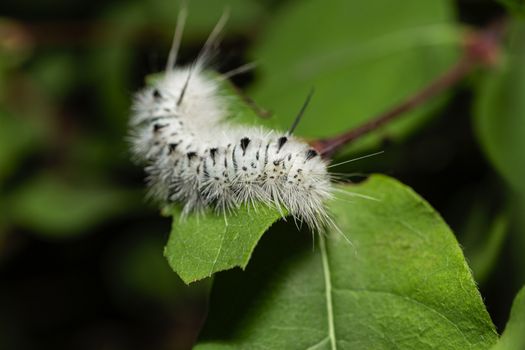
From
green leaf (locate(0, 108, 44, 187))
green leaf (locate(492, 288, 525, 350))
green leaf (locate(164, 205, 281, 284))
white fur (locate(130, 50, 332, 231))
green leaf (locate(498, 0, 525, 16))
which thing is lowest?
green leaf (locate(492, 288, 525, 350))

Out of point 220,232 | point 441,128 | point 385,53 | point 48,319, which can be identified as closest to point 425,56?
point 385,53

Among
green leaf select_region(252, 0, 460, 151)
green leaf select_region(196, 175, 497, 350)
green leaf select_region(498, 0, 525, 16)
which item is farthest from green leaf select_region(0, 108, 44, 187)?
green leaf select_region(498, 0, 525, 16)

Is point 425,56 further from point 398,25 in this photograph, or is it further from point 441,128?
point 441,128

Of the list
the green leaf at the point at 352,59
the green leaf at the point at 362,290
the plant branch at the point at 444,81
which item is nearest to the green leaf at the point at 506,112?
the plant branch at the point at 444,81

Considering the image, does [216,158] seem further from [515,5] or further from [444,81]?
[444,81]

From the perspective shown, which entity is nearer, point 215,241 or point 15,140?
point 215,241

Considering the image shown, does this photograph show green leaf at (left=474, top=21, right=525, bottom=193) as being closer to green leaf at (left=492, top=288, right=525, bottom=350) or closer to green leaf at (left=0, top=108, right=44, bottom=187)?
green leaf at (left=492, top=288, right=525, bottom=350)

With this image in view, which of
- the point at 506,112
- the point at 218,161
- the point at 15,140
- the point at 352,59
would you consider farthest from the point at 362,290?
the point at 15,140
